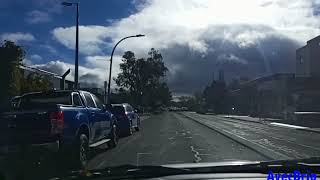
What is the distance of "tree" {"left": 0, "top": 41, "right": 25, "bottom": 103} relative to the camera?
2705 cm

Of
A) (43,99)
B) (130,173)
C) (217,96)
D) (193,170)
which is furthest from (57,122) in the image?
(217,96)

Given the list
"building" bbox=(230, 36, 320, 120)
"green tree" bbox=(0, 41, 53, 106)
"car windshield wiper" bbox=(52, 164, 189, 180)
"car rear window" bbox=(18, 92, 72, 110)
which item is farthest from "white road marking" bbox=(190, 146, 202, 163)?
"building" bbox=(230, 36, 320, 120)

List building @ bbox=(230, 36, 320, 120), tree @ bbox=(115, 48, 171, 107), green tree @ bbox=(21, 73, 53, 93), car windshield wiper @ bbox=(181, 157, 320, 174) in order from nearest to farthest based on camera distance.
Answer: car windshield wiper @ bbox=(181, 157, 320, 174) → green tree @ bbox=(21, 73, 53, 93) → building @ bbox=(230, 36, 320, 120) → tree @ bbox=(115, 48, 171, 107)

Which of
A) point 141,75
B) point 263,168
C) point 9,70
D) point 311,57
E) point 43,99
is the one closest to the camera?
point 263,168

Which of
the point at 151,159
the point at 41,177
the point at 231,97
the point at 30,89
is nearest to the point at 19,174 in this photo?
the point at 41,177

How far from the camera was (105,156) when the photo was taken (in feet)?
53.4

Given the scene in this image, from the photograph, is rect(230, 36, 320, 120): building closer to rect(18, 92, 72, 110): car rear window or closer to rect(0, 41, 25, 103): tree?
rect(0, 41, 25, 103): tree

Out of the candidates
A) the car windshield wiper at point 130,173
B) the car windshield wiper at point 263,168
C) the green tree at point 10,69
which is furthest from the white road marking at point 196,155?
the green tree at point 10,69

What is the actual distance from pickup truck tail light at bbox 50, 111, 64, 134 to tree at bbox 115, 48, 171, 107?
86.6m

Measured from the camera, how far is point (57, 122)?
12.1 meters

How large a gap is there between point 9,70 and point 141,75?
7777 centimetres

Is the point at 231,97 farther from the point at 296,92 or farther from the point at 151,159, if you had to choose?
the point at 151,159

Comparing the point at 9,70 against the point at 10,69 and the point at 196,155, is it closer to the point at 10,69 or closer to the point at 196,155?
the point at 10,69

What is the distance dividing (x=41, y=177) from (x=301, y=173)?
7.88 m
